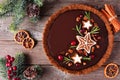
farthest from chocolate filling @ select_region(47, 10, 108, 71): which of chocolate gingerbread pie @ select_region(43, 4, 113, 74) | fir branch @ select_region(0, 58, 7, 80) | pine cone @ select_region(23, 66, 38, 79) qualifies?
fir branch @ select_region(0, 58, 7, 80)

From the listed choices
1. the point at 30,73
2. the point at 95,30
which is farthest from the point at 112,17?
the point at 30,73

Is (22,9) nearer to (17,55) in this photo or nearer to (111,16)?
(17,55)

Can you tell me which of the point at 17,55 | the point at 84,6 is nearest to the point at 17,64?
the point at 17,55

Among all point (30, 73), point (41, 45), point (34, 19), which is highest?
point (34, 19)

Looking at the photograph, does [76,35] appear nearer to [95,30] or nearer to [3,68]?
[95,30]

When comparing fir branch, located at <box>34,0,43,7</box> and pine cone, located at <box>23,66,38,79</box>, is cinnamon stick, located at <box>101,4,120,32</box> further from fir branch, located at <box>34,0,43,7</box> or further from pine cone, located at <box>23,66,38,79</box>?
pine cone, located at <box>23,66,38,79</box>

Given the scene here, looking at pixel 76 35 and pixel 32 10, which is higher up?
pixel 32 10
